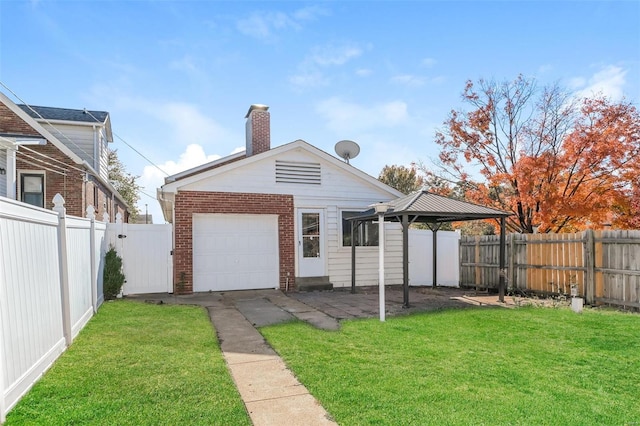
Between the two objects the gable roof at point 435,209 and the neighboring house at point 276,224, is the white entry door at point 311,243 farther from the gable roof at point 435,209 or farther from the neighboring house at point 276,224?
the gable roof at point 435,209

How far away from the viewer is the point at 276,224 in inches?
455

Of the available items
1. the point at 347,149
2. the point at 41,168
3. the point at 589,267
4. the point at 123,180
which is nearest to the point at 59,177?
the point at 41,168

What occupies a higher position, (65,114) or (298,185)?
(65,114)

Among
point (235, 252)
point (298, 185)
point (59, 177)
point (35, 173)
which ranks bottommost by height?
point (235, 252)

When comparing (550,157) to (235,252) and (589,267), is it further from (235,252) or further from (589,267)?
(235,252)

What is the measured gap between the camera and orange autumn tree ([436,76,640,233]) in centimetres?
1159

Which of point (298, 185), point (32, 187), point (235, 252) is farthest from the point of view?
point (32, 187)

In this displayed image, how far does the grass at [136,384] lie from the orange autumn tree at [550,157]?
35.3ft

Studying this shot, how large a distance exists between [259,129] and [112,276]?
6304 mm

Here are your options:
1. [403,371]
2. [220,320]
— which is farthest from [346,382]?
[220,320]

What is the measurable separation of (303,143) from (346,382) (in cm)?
849

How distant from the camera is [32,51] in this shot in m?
9.82

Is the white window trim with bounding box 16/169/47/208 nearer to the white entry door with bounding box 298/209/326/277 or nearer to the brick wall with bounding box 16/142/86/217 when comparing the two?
the brick wall with bounding box 16/142/86/217

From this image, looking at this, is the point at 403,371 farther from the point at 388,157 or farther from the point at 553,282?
the point at 388,157
